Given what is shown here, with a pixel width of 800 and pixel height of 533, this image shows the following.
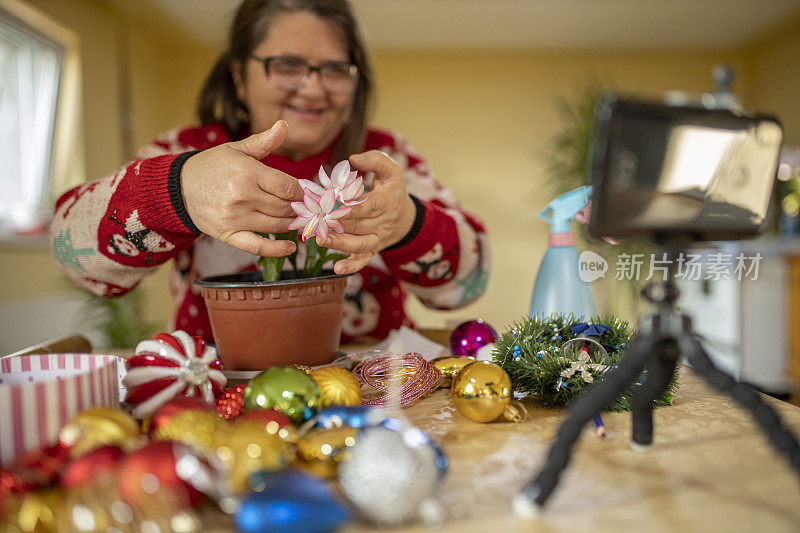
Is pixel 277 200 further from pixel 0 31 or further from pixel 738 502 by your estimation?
pixel 0 31

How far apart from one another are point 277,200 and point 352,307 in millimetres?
Answer: 547

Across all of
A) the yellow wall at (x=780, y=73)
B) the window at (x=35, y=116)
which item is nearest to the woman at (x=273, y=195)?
the window at (x=35, y=116)

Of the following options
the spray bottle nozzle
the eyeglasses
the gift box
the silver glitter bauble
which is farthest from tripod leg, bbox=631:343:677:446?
the eyeglasses

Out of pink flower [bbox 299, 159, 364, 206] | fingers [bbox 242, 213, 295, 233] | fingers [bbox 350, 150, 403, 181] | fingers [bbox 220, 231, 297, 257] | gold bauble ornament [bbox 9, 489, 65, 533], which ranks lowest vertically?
gold bauble ornament [bbox 9, 489, 65, 533]

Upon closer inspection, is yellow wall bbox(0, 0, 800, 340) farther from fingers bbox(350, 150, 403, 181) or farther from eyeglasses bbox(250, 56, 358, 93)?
fingers bbox(350, 150, 403, 181)

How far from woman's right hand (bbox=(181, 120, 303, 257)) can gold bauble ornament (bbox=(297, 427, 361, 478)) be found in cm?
27

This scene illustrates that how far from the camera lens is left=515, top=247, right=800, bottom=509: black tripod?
31cm

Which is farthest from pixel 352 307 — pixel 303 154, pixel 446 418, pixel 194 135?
pixel 446 418

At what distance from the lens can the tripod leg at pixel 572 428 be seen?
302mm

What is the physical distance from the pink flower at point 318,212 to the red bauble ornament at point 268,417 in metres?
0.19

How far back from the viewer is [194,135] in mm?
1102

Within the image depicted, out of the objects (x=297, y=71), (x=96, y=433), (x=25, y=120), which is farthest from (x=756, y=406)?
(x=25, y=120)

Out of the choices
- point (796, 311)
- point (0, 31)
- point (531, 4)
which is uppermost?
point (531, 4)

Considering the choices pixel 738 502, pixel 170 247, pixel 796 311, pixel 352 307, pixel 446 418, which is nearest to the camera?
pixel 738 502
